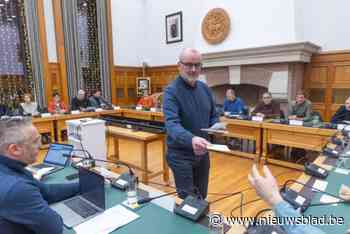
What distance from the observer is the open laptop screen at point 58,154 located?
1.82m

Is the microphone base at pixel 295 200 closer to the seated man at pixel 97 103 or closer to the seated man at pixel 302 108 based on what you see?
the seated man at pixel 302 108

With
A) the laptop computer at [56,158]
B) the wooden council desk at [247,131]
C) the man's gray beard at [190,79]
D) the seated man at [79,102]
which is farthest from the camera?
the seated man at [79,102]

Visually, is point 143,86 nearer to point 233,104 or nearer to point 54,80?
point 54,80

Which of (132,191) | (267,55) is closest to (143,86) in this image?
(267,55)

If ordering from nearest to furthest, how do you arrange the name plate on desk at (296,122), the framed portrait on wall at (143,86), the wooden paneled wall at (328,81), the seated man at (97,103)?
the name plate on desk at (296,122)
the wooden paneled wall at (328,81)
the seated man at (97,103)
the framed portrait on wall at (143,86)

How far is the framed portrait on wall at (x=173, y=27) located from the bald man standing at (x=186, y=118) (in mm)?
5869

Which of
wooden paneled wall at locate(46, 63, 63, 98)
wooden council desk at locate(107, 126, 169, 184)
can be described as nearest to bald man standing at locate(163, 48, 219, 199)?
wooden council desk at locate(107, 126, 169, 184)

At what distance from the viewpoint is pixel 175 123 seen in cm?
142

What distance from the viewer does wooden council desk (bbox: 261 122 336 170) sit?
301 centimetres

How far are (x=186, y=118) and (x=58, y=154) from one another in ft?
3.51

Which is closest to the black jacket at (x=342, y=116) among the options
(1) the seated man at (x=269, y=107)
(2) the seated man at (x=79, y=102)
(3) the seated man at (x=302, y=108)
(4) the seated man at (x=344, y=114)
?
(4) the seated man at (x=344, y=114)

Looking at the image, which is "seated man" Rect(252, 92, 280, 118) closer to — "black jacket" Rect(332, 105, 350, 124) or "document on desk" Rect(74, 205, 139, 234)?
"black jacket" Rect(332, 105, 350, 124)

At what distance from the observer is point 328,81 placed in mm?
4824

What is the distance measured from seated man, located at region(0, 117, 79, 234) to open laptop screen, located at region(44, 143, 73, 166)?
0.86m
